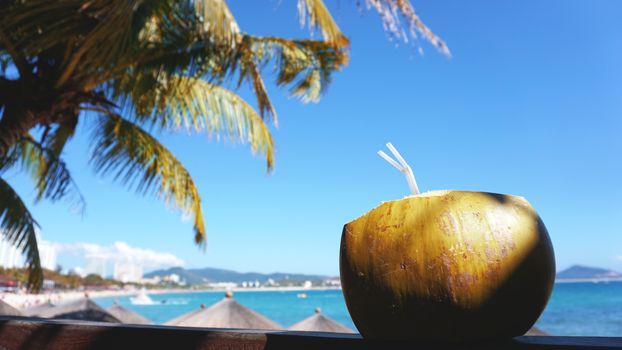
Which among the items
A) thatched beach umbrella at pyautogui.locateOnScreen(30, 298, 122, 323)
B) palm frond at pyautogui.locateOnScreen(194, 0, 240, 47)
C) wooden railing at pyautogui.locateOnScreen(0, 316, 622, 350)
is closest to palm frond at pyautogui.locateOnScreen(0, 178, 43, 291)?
palm frond at pyautogui.locateOnScreen(194, 0, 240, 47)

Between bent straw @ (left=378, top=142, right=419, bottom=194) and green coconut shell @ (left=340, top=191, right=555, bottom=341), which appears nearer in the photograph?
green coconut shell @ (left=340, top=191, right=555, bottom=341)

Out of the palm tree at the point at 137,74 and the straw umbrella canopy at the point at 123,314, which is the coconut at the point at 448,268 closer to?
the palm tree at the point at 137,74

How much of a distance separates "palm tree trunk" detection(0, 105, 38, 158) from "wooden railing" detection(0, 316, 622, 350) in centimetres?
307

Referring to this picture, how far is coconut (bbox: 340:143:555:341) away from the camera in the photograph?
0.49 metres

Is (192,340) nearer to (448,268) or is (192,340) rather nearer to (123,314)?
(448,268)

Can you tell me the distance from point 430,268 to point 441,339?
0.28 feet

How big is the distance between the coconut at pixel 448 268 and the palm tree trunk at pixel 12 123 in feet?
12.0

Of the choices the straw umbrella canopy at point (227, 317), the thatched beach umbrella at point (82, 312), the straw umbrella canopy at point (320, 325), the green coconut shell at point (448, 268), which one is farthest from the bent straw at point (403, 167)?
the thatched beach umbrella at point (82, 312)

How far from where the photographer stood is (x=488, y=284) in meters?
0.49

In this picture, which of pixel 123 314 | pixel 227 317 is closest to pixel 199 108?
pixel 227 317

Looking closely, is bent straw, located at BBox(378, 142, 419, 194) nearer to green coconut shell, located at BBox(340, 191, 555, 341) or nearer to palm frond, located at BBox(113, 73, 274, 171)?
green coconut shell, located at BBox(340, 191, 555, 341)

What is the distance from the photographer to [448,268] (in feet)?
1.60

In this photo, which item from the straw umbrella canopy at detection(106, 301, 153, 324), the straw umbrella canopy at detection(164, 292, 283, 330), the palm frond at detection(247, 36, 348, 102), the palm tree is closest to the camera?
the palm tree

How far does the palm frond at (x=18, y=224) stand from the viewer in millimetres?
4223
